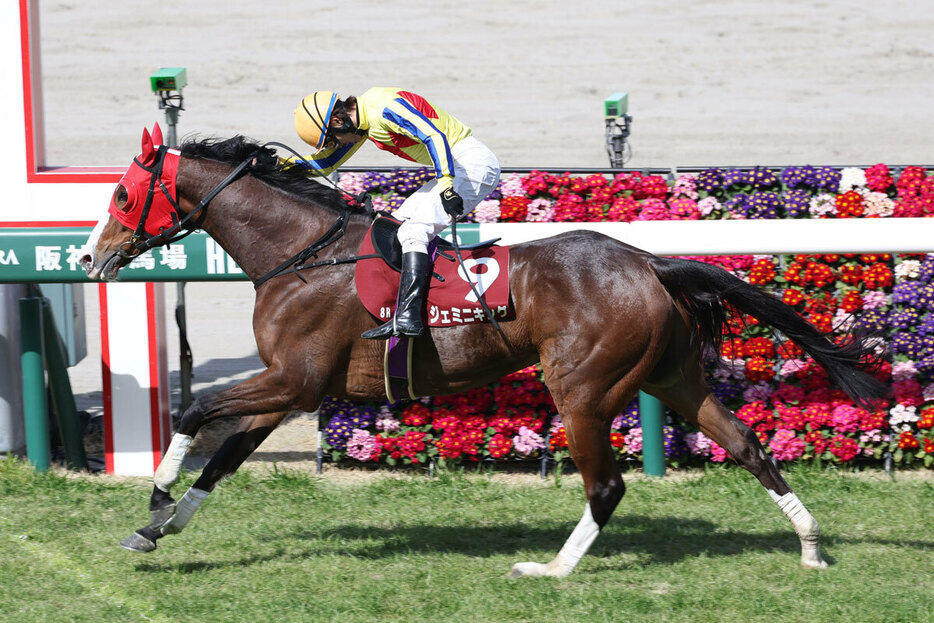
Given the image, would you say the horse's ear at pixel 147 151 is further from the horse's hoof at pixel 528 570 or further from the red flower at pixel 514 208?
the horse's hoof at pixel 528 570

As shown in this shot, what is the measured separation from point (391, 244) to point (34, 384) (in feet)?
8.97

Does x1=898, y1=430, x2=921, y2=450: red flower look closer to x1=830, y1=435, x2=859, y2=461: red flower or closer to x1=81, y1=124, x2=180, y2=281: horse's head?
x1=830, y1=435, x2=859, y2=461: red flower

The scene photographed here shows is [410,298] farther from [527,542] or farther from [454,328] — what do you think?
[527,542]

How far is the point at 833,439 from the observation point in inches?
257

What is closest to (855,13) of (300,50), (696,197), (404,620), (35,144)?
(300,50)

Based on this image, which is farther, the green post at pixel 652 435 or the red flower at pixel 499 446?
the red flower at pixel 499 446

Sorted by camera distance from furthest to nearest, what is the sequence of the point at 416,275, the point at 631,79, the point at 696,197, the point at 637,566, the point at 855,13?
the point at 855,13, the point at 631,79, the point at 696,197, the point at 637,566, the point at 416,275

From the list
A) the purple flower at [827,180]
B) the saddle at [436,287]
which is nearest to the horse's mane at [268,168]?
the saddle at [436,287]

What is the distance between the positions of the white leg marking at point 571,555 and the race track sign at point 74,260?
8.00 ft

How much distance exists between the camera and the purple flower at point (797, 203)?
21.6 ft

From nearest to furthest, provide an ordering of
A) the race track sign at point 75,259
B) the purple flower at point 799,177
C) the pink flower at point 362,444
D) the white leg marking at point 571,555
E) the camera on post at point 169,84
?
the white leg marking at point 571,555 → the race track sign at point 75,259 → the purple flower at point 799,177 → the pink flower at point 362,444 → the camera on post at point 169,84

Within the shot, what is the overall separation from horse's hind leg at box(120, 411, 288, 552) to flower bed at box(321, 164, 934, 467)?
1.41m

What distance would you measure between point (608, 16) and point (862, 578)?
48.2 feet

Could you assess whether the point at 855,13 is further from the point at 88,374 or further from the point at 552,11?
the point at 88,374
